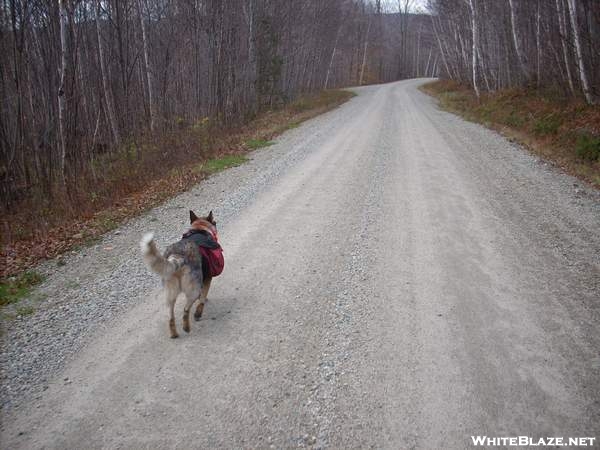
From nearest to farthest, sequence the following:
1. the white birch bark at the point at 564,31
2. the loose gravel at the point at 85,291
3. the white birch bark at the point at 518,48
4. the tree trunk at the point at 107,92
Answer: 1. the loose gravel at the point at 85,291
2. the tree trunk at the point at 107,92
3. the white birch bark at the point at 564,31
4. the white birch bark at the point at 518,48

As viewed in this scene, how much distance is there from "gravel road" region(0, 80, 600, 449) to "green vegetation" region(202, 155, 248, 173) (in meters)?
3.87

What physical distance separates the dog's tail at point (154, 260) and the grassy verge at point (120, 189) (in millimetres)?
3399

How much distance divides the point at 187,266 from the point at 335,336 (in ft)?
5.93

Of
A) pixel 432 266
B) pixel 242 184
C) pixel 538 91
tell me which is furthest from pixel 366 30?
pixel 432 266

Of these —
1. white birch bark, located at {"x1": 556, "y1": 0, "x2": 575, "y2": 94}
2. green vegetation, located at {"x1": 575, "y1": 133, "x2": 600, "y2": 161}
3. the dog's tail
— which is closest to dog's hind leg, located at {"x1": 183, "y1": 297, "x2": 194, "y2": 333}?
the dog's tail

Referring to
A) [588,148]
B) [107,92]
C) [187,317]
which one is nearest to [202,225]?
[187,317]

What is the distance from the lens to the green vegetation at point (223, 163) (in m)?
11.8

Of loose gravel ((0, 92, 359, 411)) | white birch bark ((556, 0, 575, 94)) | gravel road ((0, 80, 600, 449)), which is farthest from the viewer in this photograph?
white birch bark ((556, 0, 575, 94))

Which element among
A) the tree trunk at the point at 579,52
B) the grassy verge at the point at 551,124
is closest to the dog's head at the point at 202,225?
the grassy verge at the point at 551,124

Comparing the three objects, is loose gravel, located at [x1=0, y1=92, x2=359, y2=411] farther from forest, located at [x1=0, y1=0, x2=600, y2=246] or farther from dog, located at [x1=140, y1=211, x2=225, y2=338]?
forest, located at [x1=0, y1=0, x2=600, y2=246]

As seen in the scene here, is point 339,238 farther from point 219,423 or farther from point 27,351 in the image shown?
point 27,351

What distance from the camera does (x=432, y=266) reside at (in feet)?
18.5

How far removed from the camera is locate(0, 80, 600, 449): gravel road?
312cm

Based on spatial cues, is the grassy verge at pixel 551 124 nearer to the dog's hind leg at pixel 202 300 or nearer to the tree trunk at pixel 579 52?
the tree trunk at pixel 579 52
